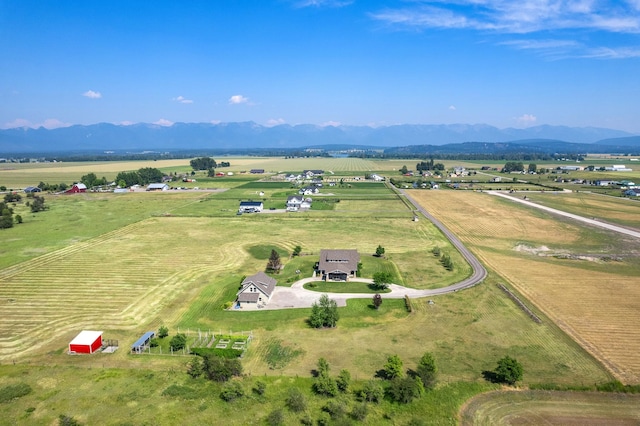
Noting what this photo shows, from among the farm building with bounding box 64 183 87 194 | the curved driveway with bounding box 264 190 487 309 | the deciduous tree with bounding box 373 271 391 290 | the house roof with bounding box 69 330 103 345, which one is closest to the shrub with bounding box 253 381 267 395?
the curved driveway with bounding box 264 190 487 309

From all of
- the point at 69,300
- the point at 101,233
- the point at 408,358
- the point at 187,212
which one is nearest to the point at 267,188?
the point at 187,212

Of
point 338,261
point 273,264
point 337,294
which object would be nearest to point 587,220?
point 338,261

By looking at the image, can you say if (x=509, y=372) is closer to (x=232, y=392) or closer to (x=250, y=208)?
(x=232, y=392)

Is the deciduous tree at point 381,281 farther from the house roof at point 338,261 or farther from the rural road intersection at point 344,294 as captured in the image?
the house roof at point 338,261

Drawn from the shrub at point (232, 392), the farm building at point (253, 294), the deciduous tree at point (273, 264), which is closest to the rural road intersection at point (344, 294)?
the farm building at point (253, 294)

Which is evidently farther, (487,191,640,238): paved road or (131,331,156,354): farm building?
(487,191,640,238): paved road

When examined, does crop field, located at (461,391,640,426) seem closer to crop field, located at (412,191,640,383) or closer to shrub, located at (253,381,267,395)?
crop field, located at (412,191,640,383)

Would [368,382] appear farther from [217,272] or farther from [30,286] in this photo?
[30,286]
